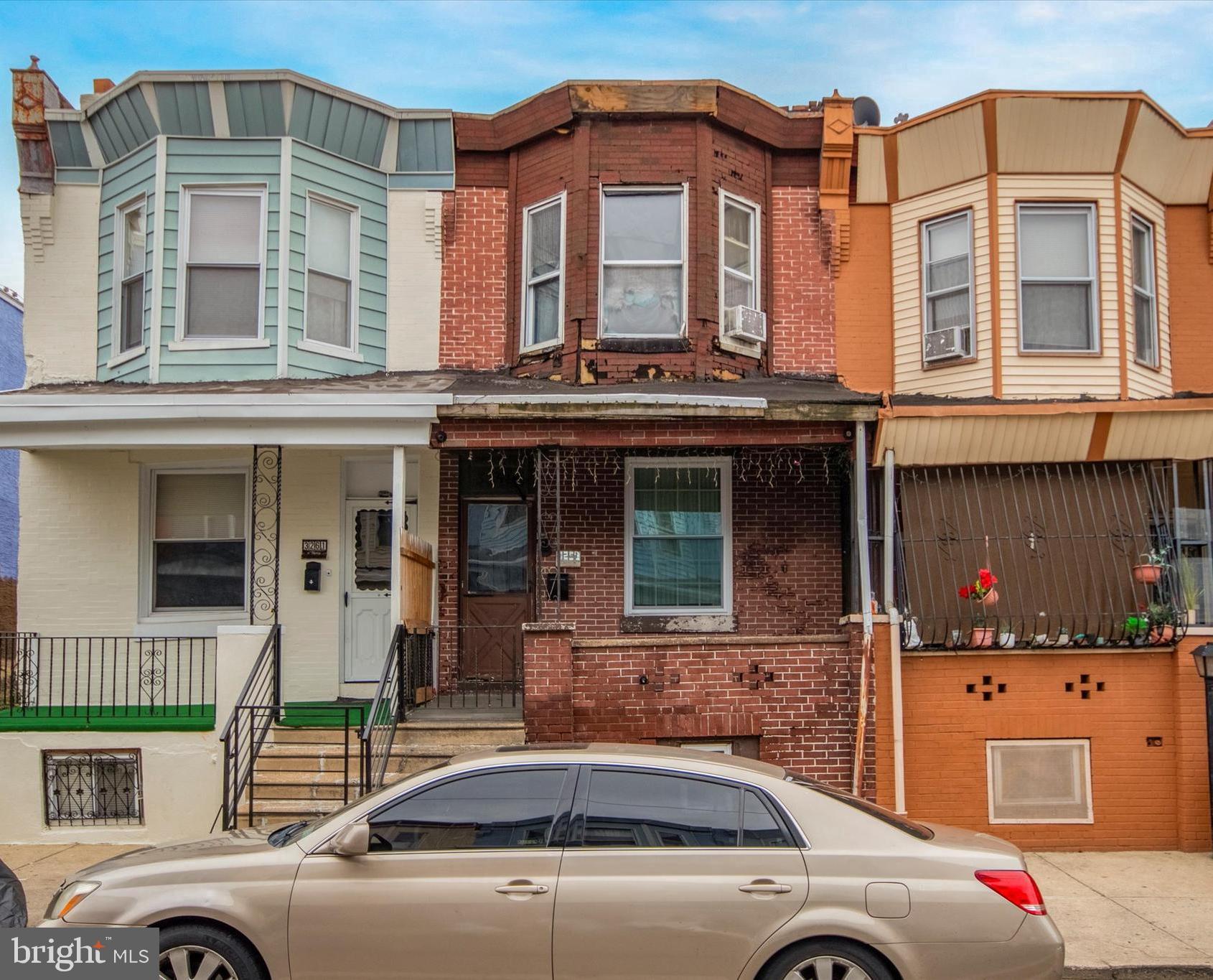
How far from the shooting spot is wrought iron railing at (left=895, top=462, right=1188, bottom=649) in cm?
1055

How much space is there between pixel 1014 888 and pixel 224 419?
7780 millimetres

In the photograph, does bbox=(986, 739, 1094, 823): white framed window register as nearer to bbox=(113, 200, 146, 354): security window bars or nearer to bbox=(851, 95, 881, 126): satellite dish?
bbox=(851, 95, 881, 126): satellite dish

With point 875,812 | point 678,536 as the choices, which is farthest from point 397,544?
point 875,812

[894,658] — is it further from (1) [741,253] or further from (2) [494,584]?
(1) [741,253]

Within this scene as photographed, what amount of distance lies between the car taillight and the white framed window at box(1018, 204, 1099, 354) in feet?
25.2

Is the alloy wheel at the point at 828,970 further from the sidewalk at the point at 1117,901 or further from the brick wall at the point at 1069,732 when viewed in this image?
the brick wall at the point at 1069,732

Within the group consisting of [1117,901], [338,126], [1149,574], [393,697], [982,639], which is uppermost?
[338,126]

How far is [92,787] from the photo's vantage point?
1036 centimetres

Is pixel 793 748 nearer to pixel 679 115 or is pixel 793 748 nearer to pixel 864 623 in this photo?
pixel 864 623

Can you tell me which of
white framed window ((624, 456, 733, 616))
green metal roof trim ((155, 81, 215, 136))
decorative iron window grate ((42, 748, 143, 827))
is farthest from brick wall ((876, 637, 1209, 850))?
green metal roof trim ((155, 81, 215, 136))

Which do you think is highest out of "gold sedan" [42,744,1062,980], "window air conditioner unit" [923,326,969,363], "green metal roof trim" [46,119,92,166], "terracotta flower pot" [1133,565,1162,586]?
"green metal roof trim" [46,119,92,166]

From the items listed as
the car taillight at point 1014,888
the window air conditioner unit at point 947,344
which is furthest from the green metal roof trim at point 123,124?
the car taillight at point 1014,888

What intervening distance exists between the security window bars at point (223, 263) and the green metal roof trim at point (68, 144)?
156cm

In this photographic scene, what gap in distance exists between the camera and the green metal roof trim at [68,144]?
12438mm
